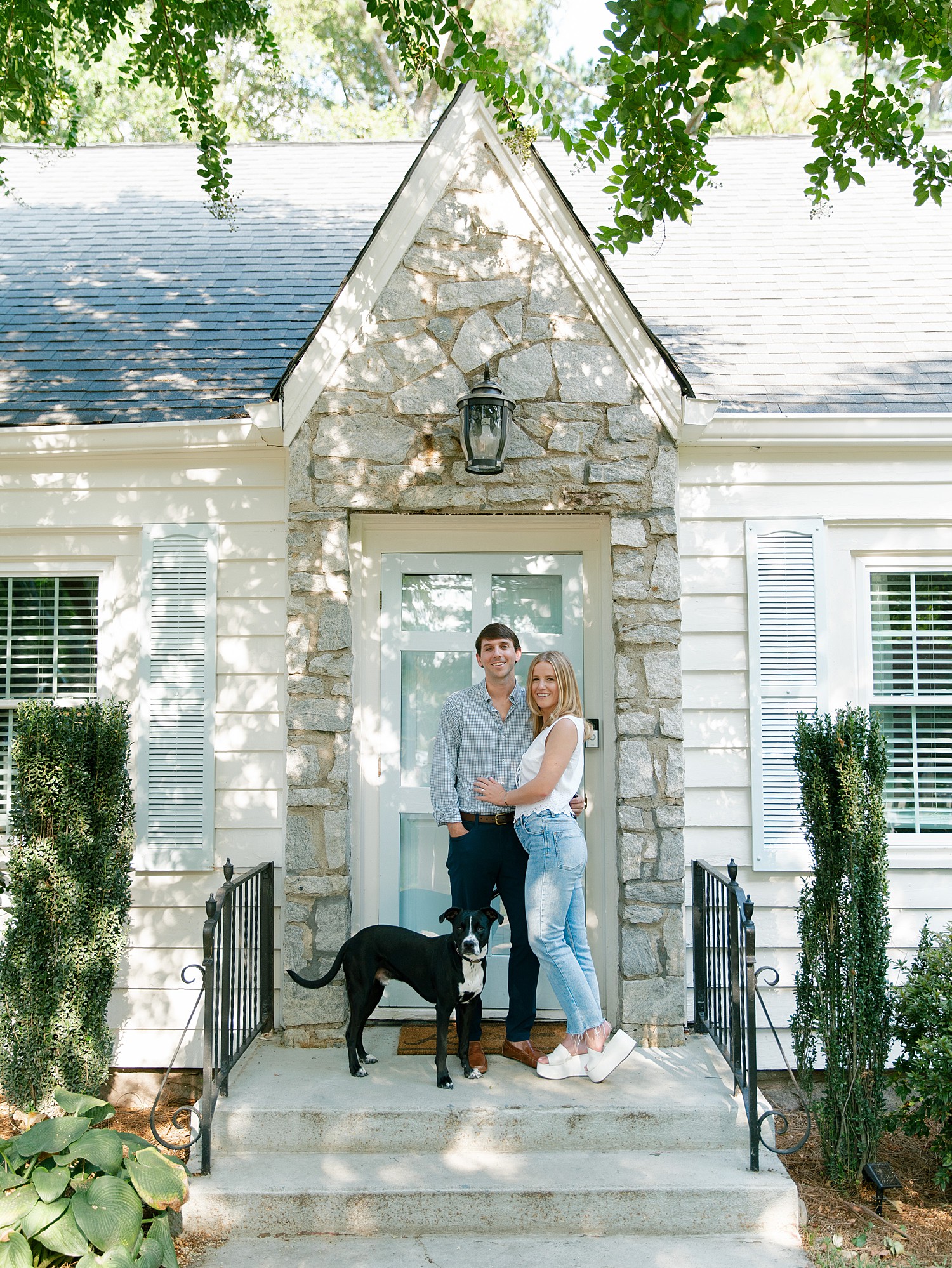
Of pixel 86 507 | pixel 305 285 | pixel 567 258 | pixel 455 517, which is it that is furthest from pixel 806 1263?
pixel 305 285

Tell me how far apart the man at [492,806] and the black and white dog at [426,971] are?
0.27 metres

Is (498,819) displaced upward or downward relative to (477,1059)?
upward

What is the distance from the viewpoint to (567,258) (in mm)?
4527

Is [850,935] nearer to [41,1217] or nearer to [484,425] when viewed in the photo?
[484,425]

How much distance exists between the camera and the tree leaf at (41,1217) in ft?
10.1

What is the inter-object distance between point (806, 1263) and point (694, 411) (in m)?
3.31

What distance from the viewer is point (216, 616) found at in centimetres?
490

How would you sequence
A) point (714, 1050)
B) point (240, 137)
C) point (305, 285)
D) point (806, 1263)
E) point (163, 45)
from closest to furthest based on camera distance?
point (806, 1263), point (714, 1050), point (163, 45), point (305, 285), point (240, 137)

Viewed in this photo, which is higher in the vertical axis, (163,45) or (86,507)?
(163,45)

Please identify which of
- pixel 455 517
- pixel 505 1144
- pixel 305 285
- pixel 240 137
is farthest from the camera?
pixel 240 137

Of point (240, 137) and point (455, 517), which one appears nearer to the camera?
point (455, 517)

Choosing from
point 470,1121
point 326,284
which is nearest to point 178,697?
point 470,1121

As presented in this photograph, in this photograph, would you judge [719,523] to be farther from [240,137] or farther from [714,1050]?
[240,137]

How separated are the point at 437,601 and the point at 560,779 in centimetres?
134
